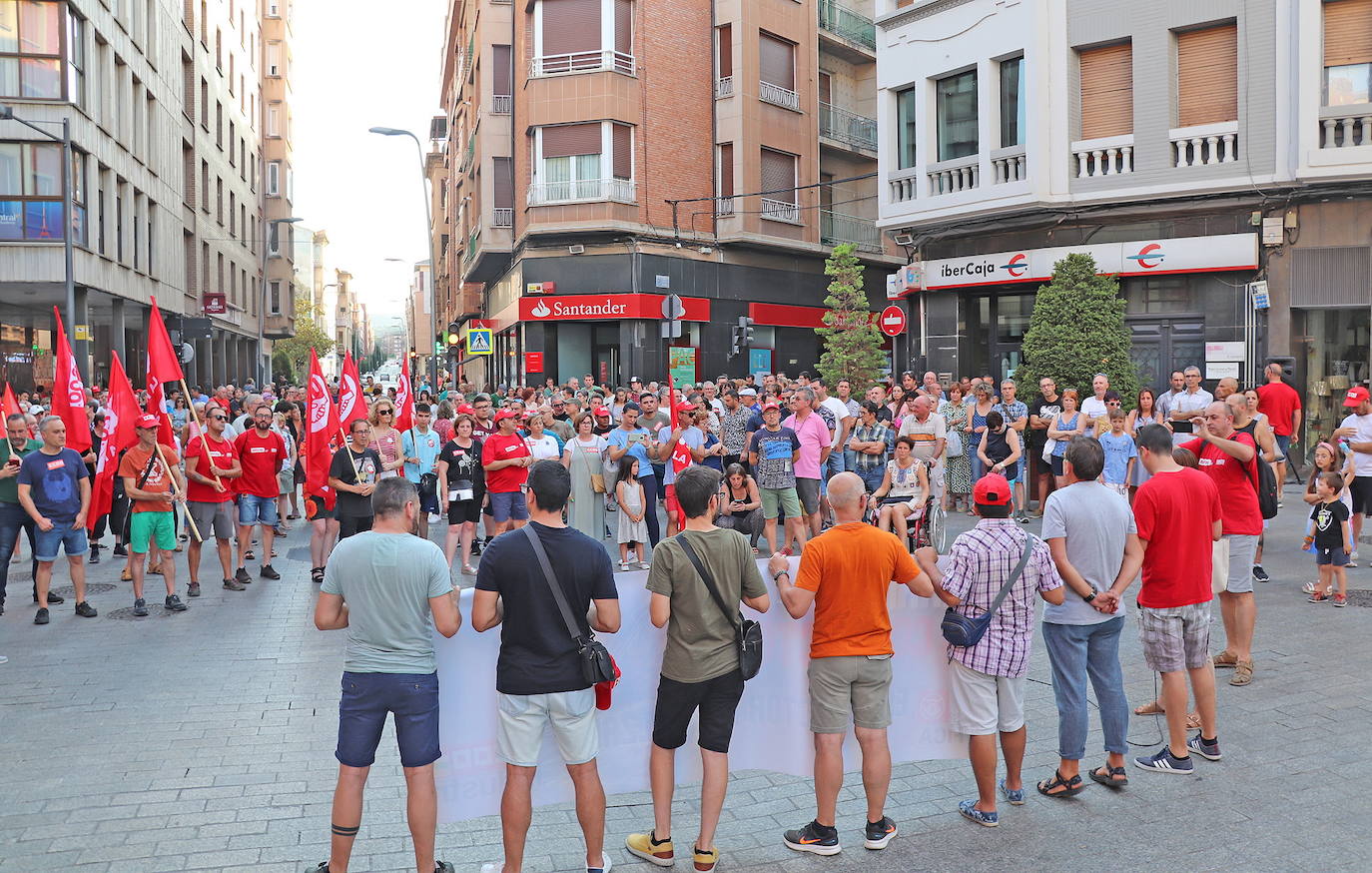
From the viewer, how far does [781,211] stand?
109 feet

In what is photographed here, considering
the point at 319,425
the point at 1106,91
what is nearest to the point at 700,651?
the point at 319,425

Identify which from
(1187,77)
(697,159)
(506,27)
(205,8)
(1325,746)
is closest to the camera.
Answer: (1325,746)

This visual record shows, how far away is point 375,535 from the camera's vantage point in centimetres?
443

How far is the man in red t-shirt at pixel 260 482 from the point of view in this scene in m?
11.5

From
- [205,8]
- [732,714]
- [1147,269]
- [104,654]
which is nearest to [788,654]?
[732,714]

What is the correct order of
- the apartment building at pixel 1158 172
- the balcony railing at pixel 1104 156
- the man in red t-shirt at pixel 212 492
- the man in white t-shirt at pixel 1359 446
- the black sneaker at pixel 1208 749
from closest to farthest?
the black sneaker at pixel 1208 749 < the man in red t-shirt at pixel 212 492 < the man in white t-shirt at pixel 1359 446 < the apartment building at pixel 1158 172 < the balcony railing at pixel 1104 156

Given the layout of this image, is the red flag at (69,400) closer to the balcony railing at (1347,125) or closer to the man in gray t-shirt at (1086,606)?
the man in gray t-shirt at (1086,606)

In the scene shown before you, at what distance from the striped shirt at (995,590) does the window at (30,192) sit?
26.2 metres

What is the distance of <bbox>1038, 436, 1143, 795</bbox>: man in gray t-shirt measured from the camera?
208 inches

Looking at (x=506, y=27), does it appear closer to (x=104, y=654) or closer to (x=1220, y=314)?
(x=1220, y=314)

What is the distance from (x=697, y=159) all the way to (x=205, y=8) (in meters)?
24.1

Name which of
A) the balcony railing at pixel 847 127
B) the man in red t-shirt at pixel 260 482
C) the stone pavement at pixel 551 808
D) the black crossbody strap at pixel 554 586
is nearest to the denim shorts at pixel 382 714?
the stone pavement at pixel 551 808

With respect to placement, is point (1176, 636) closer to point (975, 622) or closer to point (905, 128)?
point (975, 622)

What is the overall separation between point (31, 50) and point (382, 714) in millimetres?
26477
